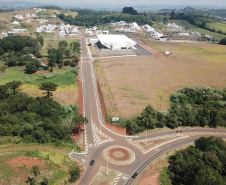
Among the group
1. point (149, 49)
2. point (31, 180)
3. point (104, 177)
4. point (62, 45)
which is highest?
point (62, 45)

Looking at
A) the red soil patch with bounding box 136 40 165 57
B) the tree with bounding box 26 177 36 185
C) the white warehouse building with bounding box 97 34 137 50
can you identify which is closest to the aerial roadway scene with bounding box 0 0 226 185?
the tree with bounding box 26 177 36 185

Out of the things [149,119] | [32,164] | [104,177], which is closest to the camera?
[32,164]

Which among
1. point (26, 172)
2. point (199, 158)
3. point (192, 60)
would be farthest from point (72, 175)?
point (192, 60)

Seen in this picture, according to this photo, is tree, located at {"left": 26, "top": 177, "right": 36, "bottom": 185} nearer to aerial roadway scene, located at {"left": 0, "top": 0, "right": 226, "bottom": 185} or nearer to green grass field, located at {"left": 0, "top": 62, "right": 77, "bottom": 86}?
aerial roadway scene, located at {"left": 0, "top": 0, "right": 226, "bottom": 185}

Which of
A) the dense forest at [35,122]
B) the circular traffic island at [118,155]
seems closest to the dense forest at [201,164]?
the circular traffic island at [118,155]

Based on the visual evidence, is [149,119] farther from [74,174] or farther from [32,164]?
[32,164]

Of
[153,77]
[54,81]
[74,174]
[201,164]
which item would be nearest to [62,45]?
[54,81]

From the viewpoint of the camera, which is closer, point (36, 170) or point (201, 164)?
point (36, 170)

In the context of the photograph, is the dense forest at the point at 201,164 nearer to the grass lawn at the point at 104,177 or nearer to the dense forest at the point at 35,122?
the grass lawn at the point at 104,177
